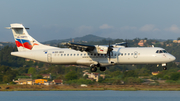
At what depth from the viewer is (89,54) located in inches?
1258

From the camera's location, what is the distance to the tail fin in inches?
1351

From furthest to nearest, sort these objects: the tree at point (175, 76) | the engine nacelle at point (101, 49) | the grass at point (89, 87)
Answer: the tree at point (175, 76)
the grass at point (89, 87)
the engine nacelle at point (101, 49)

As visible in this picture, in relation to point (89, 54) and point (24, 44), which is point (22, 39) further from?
point (89, 54)

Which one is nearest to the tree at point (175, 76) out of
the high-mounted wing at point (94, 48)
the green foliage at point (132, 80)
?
the green foliage at point (132, 80)

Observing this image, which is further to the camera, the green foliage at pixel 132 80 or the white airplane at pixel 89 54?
the green foliage at pixel 132 80

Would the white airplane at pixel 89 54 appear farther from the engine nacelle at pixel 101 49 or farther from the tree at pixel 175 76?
the tree at pixel 175 76

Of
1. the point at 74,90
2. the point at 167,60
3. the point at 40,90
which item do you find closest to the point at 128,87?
the point at 74,90

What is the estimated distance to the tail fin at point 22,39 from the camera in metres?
34.3

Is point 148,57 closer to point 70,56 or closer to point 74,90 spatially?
point 70,56

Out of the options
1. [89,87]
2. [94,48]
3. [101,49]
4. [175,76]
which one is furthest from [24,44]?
[175,76]

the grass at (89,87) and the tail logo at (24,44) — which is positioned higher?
the tail logo at (24,44)

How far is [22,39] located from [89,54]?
8222mm

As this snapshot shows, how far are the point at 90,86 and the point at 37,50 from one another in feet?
76.4

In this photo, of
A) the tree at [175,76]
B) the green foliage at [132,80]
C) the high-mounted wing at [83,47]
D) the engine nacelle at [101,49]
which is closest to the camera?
the high-mounted wing at [83,47]
